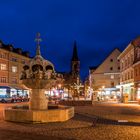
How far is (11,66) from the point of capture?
88.0 m

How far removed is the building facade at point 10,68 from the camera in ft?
268

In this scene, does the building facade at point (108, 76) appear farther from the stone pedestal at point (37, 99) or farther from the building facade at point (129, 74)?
the stone pedestal at point (37, 99)

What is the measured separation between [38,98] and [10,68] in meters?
67.7

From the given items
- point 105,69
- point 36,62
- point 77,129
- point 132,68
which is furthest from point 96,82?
point 77,129

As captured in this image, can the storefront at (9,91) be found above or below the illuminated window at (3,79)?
below

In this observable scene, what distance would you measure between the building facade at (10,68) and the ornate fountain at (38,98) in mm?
59868

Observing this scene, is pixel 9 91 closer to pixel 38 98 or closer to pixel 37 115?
pixel 38 98

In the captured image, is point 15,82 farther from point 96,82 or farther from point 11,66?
point 96,82

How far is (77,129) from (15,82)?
76069 millimetres

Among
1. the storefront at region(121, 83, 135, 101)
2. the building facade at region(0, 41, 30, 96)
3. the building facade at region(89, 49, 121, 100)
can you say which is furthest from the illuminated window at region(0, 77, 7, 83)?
the storefront at region(121, 83, 135, 101)

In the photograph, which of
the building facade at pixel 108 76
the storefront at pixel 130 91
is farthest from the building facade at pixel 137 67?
the building facade at pixel 108 76

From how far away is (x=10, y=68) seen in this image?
87188 mm

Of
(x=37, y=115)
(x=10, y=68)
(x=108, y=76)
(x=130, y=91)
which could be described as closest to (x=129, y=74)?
(x=130, y=91)

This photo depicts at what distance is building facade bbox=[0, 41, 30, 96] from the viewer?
81.8 m
